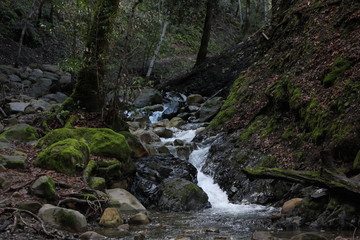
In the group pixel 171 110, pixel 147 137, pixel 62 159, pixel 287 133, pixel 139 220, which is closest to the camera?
pixel 139 220

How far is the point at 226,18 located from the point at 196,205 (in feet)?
108

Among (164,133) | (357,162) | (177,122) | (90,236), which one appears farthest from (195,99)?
(90,236)

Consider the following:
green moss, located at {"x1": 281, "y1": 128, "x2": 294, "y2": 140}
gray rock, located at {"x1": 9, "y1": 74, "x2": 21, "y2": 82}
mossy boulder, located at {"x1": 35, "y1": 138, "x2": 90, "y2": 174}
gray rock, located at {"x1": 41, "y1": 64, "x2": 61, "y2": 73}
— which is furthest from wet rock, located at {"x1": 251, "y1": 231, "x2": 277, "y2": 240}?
gray rock, located at {"x1": 41, "y1": 64, "x2": 61, "y2": 73}

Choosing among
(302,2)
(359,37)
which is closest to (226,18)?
(302,2)

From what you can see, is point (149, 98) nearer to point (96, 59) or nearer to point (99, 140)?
point (96, 59)

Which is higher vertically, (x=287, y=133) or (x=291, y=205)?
(x=287, y=133)

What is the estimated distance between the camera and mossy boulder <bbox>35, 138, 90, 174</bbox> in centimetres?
729

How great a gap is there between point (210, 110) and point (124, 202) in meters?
8.90

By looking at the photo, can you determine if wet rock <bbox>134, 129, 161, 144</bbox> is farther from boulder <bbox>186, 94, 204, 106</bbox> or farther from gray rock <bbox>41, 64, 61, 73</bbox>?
gray rock <bbox>41, 64, 61, 73</bbox>

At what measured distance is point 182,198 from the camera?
8.16 metres

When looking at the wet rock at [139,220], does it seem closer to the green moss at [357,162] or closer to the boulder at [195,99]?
the green moss at [357,162]

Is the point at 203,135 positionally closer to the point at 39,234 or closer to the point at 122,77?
the point at 122,77

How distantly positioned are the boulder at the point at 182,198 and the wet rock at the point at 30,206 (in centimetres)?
321

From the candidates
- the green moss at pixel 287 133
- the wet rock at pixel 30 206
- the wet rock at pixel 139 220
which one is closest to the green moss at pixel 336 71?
the green moss at pixel 287 133
